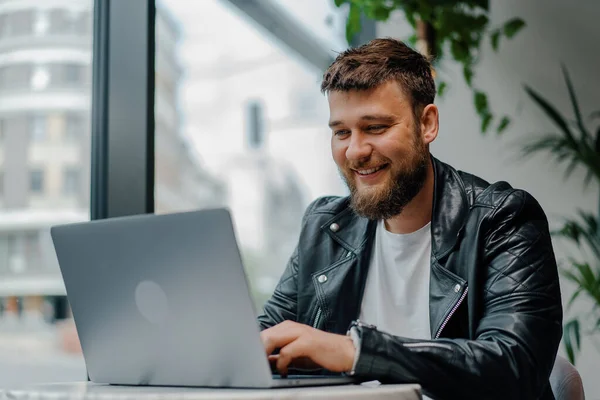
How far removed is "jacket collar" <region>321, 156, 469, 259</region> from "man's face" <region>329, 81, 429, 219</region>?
0.05 m

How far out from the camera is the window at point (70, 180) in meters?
2.09

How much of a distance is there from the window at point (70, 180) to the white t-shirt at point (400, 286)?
87cm

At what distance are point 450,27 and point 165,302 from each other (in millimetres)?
2380

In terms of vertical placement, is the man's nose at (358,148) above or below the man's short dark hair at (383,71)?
below

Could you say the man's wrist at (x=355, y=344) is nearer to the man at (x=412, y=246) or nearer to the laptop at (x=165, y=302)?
the laptop at (x=165, y=302)

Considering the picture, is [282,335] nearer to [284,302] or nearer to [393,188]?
[393,188]

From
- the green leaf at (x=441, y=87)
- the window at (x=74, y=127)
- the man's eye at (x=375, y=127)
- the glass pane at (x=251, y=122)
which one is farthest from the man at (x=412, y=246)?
the green leaf at (x=441, y=87)

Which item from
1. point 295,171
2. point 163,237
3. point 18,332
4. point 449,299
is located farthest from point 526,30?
point 163,237

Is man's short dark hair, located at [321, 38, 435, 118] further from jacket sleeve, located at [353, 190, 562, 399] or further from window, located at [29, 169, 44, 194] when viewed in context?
window, located at [29, 169, 44, 194]

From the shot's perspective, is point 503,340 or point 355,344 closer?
point 355,344

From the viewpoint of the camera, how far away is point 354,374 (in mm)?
1111

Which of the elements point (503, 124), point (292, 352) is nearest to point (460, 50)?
point (503, 124)

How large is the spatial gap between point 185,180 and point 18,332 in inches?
47.9

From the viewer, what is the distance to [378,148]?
5.33 ft
